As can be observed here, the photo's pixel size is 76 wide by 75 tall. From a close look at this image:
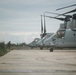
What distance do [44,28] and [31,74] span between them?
5290cm

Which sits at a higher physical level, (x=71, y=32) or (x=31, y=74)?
Answer: (x=71, y=32)

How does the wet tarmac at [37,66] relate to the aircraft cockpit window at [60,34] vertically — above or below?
below

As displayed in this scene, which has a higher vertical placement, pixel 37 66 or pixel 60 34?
pixel 60 34

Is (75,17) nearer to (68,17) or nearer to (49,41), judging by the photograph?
(49,41)

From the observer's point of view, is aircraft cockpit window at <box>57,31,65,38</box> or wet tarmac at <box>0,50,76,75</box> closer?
wet tarmac at <box>0,50,76,75</box>

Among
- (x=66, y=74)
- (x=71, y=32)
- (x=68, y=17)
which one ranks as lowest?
(x=66, y=74)

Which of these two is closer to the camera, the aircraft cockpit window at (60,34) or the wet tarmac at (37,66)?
the wet tarmac at (37,66)

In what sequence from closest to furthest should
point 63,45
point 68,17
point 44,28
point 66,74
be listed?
point 66,74 < point 63,45 < point 68,17 < point 44,28

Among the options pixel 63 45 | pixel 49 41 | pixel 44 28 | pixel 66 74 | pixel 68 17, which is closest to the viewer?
pixel 66 74

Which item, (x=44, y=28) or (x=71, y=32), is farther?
(x=44, y=28)

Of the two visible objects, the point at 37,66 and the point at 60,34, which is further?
the point at 60,34

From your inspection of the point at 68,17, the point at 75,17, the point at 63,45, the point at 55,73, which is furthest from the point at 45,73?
the point at 68,17

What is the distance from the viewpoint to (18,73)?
9141 millimetres

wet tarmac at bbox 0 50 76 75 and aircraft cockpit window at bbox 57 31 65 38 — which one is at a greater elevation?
aircraft cockpit window at bbox 57 31 65 38
